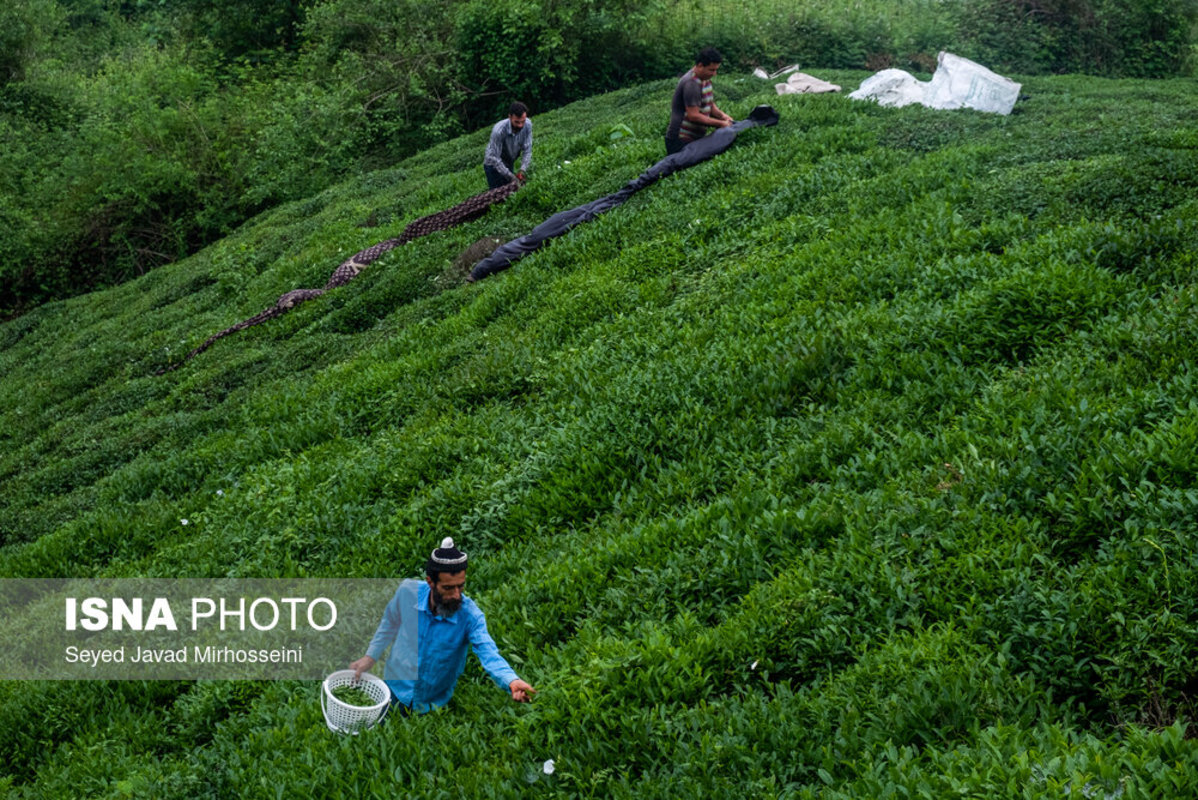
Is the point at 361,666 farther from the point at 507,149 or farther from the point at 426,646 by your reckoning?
the point at 507,149

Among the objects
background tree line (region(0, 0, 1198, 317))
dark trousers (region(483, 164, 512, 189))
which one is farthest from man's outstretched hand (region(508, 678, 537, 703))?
background tree line (region(0, 0, 1198, 317))

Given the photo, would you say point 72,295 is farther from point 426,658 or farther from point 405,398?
point 426,658

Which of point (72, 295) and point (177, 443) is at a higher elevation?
point (177, 443)

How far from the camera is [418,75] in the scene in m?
28.7

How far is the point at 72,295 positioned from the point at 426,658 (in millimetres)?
28675

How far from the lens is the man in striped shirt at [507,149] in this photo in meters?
15.9

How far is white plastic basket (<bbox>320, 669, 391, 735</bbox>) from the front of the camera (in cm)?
498

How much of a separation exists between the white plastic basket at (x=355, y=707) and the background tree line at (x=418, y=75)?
23731 millimetres

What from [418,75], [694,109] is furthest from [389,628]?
[418,75]

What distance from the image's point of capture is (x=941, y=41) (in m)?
29.4

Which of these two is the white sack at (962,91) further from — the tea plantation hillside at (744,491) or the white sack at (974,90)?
the tea plantation hillside at (744,491)

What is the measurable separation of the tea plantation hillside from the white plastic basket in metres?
0.13

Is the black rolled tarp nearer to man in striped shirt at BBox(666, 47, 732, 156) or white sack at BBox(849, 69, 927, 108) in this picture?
man in striped shirt at BBox(666, 47, 732, 156)

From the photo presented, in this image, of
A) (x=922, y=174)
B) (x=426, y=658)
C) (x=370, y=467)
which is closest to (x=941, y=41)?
(x=922, y=174)
